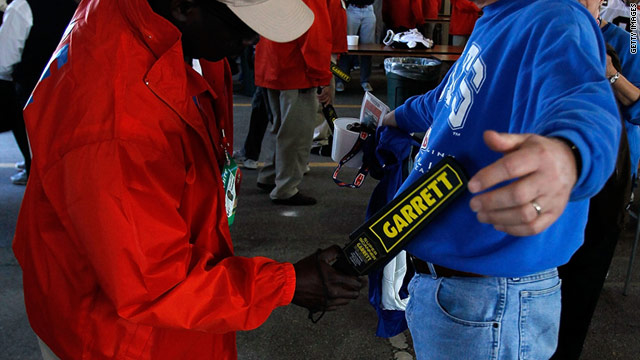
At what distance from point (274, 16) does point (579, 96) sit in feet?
2.49

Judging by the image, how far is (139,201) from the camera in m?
1.06

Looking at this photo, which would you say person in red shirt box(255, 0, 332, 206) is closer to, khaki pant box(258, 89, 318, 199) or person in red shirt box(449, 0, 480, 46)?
khaki pant box(258, 89, 318, 199)

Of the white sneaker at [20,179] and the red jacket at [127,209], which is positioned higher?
the red jacket at [127,209]

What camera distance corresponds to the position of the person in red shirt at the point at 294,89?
4.16 metres

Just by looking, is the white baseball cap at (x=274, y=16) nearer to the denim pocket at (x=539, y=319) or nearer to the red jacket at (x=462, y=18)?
the denim pocket at (x=539, y=319)

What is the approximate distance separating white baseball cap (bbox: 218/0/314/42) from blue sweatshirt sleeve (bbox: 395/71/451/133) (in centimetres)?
49

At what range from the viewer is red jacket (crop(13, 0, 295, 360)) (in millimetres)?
1049

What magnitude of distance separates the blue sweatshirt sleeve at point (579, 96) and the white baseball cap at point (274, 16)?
0.62 meters

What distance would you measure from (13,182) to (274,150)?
258cm

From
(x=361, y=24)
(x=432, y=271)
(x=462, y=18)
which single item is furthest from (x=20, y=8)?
(x=462, y=18)

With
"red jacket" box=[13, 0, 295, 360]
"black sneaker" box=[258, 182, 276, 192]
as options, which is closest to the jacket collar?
"red jacket" box=[13, 0, 295, 360]

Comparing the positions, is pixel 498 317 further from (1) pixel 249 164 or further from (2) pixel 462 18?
(2) pixel 462 18

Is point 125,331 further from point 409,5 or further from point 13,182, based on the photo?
point 409,5

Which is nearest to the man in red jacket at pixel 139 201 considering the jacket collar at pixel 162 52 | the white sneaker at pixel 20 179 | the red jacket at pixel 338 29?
the jacket collar at pixel 162 52
